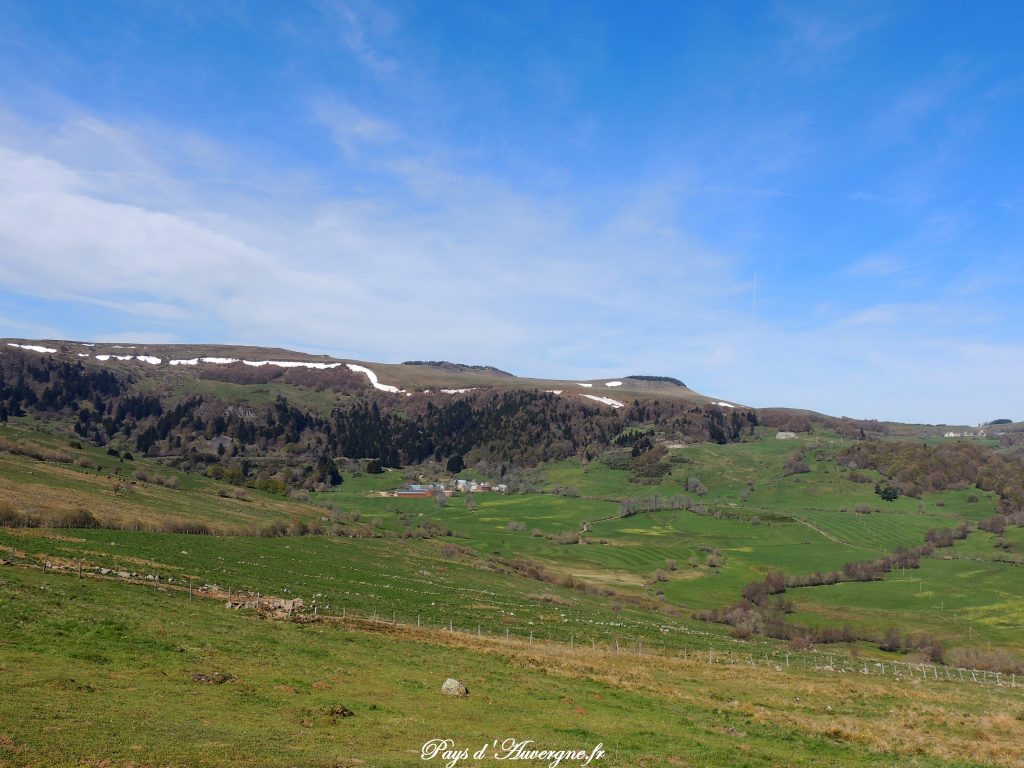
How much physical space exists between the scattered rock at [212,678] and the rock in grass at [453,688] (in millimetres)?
8480

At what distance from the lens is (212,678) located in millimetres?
22922

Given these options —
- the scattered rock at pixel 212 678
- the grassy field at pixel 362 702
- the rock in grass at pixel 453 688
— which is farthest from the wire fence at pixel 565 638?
the scattered rock at pixel 212 678

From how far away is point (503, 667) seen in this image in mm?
34094

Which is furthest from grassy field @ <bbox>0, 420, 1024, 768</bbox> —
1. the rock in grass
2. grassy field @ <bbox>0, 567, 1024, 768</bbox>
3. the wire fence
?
the rock in grass

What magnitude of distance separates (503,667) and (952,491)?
200229 millimetres

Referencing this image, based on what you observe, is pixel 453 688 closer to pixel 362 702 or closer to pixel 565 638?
pixel 362 702

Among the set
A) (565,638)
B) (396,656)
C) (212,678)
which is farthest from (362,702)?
(565,638)

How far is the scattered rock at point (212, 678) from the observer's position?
22609mm

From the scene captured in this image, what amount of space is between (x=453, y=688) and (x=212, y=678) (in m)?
9.50

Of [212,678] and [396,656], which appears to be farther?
[396,656]

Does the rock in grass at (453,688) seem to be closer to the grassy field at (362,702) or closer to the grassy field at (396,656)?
the grassy field at (362,702)

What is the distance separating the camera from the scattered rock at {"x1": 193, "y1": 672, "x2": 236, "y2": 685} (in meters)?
22.6

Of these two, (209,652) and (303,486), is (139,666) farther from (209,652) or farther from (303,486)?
(303,486)

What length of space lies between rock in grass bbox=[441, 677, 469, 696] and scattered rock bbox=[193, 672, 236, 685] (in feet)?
27.8
